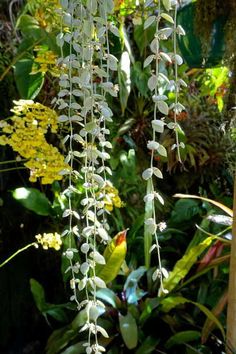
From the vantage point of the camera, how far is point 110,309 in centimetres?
162

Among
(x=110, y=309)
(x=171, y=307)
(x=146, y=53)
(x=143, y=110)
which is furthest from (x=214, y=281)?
(x=146, y=53)

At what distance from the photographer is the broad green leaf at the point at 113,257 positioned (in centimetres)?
151

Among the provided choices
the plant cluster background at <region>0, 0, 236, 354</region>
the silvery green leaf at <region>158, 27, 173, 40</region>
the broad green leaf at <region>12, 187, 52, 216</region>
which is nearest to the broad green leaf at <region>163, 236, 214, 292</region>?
the plant cluster background at <region>0, 0, 236, 354</region>

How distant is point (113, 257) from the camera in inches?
59.9

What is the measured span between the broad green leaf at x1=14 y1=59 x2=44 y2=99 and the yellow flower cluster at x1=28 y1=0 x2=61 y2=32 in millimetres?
123

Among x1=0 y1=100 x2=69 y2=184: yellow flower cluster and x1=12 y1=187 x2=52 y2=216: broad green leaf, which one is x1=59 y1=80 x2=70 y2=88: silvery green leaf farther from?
x1=12 y1=187 x2=52 y2=216: broad green leaf

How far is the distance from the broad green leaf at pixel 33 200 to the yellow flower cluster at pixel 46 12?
0.52 meters

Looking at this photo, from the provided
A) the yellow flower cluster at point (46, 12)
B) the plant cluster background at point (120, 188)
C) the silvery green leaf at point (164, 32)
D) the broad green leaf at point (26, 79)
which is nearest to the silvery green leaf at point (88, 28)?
the plant cluster background at point (120, 188)

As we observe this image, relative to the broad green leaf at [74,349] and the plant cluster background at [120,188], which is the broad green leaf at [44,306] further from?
the broad green leaf at [74,349]

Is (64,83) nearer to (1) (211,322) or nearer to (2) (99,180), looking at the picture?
(2) (99,180)

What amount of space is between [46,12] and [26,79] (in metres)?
0.19

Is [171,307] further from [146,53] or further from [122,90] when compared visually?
[146,53]

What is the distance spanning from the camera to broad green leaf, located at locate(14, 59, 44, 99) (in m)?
1.41

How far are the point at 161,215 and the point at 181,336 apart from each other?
545mm
